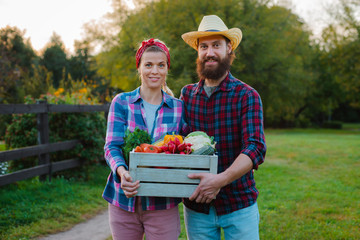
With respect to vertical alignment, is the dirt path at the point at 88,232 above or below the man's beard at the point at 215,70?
below

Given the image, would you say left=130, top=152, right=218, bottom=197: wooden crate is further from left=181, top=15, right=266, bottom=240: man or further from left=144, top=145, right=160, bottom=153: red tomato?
left=181, top=15, right=266, bottom=240: man

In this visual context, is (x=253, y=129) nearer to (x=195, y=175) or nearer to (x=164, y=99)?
(x=195, y=175)

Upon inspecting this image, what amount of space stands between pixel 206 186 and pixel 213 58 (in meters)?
1.14

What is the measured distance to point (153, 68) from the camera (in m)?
2.76

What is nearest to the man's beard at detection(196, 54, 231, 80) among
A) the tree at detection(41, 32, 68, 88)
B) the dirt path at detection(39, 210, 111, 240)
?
the dirt path at detection(39, 210, 111, 240)

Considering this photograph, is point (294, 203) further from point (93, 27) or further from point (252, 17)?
point (93, 27)

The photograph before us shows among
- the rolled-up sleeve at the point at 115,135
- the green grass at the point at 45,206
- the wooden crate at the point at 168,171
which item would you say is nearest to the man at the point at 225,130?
the wooden crate at the point at 168,171

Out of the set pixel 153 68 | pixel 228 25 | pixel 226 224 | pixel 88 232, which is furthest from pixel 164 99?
pixel 228 25

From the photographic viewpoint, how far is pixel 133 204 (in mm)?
2529

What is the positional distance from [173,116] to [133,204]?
0.81 metres

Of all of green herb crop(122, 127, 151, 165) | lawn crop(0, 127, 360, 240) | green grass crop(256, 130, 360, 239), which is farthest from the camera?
green grass crop(256, 130, 360, 239)

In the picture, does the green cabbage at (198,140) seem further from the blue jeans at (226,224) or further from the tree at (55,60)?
the tree at (55,60)

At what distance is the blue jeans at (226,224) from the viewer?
8.57 feet

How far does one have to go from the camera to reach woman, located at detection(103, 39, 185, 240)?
2562mm
